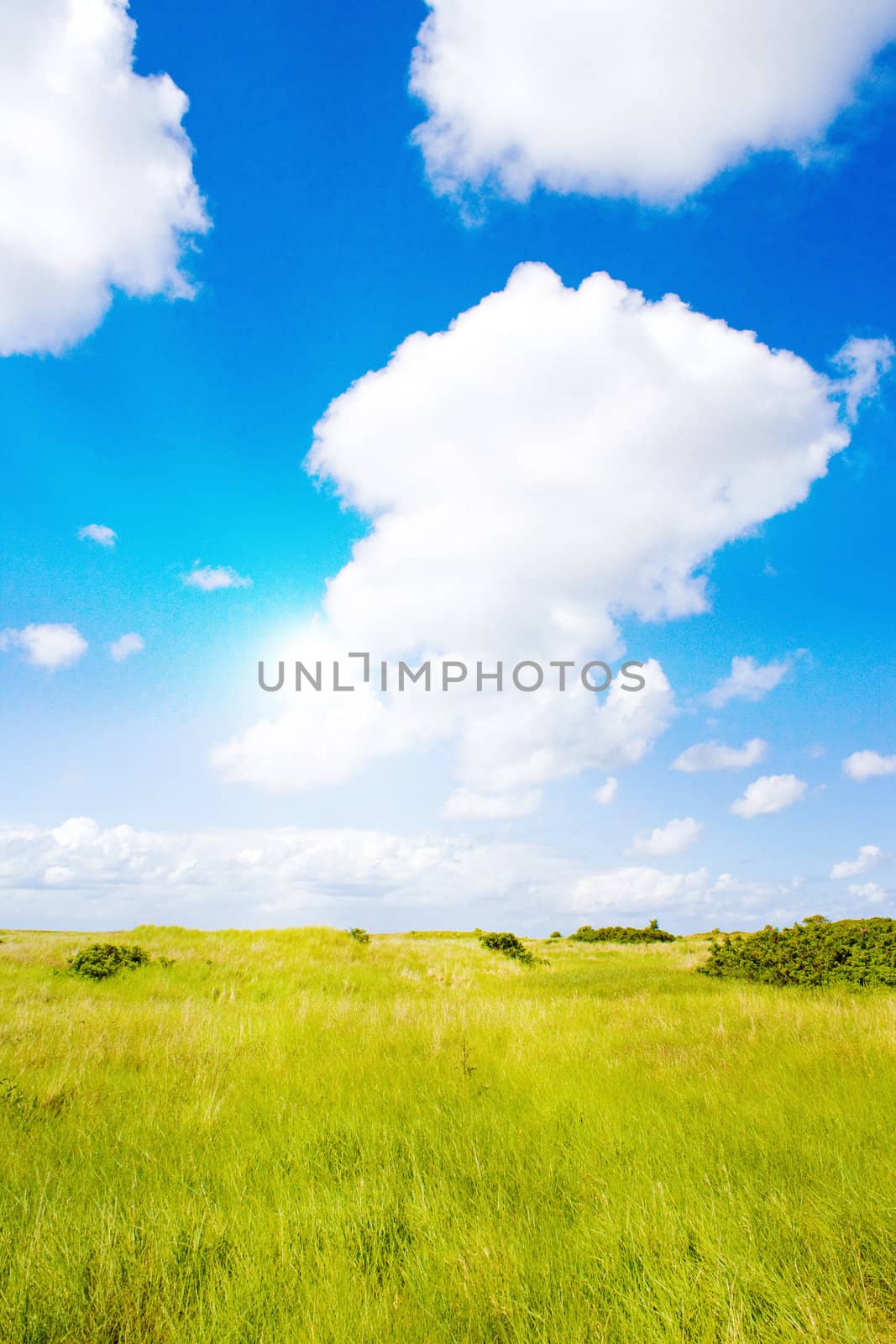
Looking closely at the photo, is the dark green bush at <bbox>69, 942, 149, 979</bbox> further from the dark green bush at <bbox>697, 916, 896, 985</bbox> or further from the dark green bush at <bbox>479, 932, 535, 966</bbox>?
the dark green bush at <bbox>697, 916, 896, 985</bbox>

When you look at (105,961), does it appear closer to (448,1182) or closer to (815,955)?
(448,1182)

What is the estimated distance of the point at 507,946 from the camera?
78.5ft

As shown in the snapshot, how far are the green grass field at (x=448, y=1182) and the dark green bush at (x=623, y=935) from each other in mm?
27109

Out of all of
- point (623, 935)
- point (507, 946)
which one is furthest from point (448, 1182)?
point (623, 935)

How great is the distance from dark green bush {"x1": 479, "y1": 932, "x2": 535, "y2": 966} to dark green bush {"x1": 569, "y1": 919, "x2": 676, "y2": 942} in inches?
473

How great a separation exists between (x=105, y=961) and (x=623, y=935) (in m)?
26.9

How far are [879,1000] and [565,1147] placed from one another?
9154 mm

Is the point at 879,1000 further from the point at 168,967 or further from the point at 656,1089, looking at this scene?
the point at 168,967

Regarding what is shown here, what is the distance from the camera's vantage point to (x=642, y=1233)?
3355mm

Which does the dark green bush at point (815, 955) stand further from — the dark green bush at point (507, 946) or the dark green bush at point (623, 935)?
the dark green bush at point (623, 935)

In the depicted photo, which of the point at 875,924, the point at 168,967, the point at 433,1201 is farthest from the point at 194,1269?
the point at 875,924

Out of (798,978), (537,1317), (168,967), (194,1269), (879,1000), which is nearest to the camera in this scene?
(537,1317)

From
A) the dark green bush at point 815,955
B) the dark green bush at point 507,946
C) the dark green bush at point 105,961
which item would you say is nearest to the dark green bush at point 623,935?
the dark green bush at point 507,946

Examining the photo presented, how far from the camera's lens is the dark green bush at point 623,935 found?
33.6 metres
